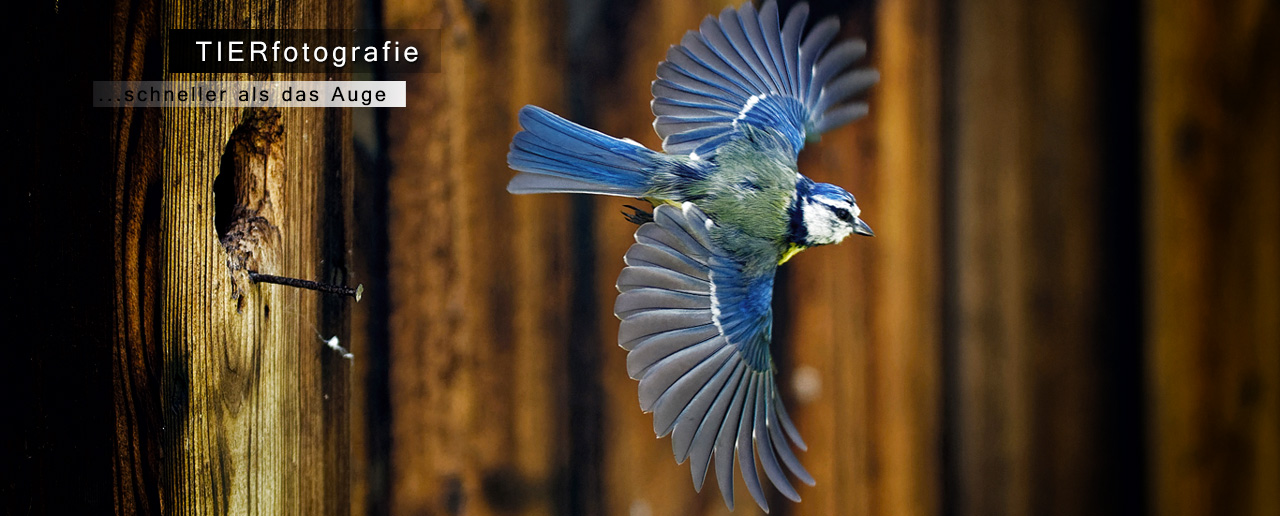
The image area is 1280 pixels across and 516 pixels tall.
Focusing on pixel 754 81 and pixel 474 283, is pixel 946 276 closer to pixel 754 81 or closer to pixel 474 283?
pixel 754 81

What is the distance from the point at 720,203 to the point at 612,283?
0.18 m

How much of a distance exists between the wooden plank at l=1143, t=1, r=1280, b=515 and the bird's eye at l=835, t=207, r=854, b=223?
1.95 ft

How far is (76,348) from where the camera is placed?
23.4 inches

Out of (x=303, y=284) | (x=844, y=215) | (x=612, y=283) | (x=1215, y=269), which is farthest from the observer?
(x=1215, y=269)

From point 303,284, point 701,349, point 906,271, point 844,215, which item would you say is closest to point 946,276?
point 906,271

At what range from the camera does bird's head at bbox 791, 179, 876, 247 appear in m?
0.78

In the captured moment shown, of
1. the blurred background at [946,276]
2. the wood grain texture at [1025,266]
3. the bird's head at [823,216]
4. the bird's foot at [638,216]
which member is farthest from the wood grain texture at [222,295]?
the wood grain texture at [1025,266]

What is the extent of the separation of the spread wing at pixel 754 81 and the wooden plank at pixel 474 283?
16 cm

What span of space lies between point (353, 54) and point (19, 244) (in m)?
0.36

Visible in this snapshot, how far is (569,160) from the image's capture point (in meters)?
0.72

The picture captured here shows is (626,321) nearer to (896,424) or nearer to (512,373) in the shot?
(512,373)

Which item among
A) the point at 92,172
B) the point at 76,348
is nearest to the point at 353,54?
the point at 92,172

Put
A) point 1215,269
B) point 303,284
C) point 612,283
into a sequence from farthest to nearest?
point 1215,269 → point 612,283 → point 303,284

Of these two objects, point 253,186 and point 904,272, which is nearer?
point 253,186
